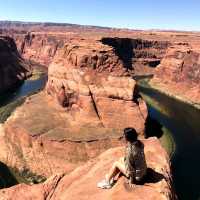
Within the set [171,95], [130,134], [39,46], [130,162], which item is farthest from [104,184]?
[39,46]

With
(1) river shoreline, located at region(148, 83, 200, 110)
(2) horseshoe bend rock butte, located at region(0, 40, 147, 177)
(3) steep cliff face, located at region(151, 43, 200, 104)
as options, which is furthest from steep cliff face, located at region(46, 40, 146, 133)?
(3) steep cliff face, located at region(151, 43, 200, 104)

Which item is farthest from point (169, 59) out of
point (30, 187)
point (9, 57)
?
point (30, 187)

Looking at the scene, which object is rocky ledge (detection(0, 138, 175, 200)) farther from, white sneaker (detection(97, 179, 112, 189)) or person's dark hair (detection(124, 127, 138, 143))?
person's dark hair (detection(124, 127, 138, 143))

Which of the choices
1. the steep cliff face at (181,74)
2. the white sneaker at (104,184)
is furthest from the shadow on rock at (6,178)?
the steep cliff face at (181,74)

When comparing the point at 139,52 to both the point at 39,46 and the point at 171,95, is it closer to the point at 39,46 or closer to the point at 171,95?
the point at 39,46

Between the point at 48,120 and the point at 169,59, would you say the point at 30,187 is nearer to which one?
the point at 48,120
